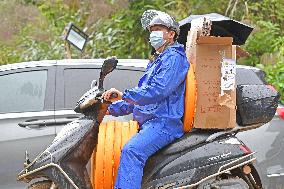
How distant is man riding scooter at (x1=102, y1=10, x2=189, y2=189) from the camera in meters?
4.51

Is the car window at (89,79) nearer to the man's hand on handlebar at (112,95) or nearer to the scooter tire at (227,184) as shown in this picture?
the man's hand on handlebar at (112,95)

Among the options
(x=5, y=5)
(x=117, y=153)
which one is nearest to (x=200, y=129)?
(x=117, y=153)

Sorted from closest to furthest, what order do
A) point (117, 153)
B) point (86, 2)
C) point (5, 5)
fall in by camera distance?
1. point (117, 153)
2. point (86, 2)
3. point (5, 5)

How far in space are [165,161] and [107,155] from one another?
41 centimetres

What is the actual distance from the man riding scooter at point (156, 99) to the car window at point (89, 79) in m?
1.45

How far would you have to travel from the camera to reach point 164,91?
449 centimetres

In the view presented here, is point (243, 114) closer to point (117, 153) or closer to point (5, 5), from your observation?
point (117, 153)

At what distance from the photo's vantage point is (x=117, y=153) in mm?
4715

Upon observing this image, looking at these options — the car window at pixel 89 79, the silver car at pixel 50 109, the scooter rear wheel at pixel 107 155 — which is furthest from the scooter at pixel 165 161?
the car window at pixel 89 79

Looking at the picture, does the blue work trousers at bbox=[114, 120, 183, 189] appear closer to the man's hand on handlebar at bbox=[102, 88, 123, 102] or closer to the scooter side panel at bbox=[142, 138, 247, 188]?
the scooter side panel at bbox=[142, 138, 247, 188]

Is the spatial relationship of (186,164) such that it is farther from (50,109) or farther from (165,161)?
(50,109)

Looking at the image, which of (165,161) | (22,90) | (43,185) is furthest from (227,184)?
(22,90)

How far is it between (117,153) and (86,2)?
9.30 metres

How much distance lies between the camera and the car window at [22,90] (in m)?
6.26
